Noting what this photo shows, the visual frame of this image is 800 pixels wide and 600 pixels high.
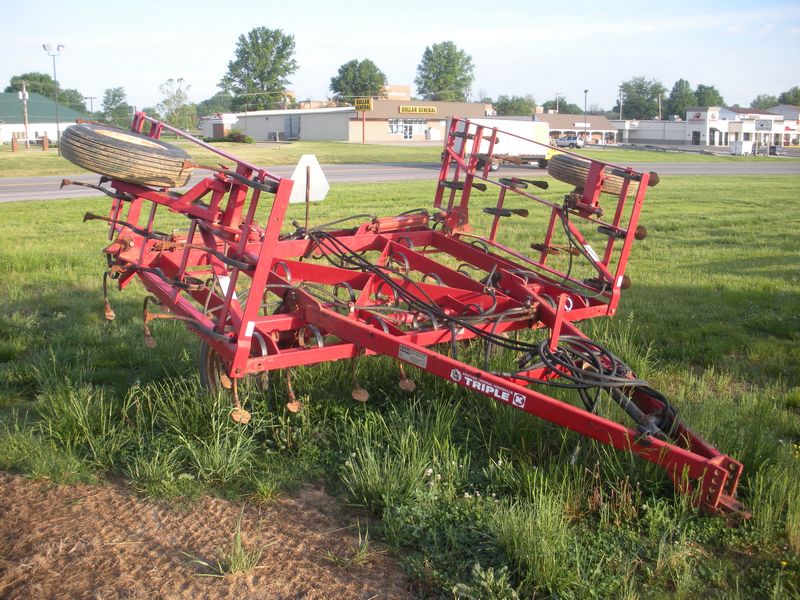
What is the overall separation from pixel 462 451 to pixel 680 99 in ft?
539

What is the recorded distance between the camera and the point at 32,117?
8000cm

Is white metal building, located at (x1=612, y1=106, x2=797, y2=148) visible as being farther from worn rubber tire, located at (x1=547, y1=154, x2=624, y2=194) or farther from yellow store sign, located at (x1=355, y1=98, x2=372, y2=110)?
worn rubber tire, located at (x1=547, y1=154, x2=624, y2=194)

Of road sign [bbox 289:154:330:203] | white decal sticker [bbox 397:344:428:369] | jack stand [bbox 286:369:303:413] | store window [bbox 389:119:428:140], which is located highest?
store window [bbox 389:119:428:140]

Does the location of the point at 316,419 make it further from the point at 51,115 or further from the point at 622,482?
the point at 51,115

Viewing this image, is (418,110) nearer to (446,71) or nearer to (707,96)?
(446,71)

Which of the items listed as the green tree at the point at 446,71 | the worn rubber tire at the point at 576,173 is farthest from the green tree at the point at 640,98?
the worn rubber tire at the point at 576,173

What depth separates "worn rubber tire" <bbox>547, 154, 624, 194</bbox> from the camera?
6.95 metres

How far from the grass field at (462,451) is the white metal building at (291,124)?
2784 inches

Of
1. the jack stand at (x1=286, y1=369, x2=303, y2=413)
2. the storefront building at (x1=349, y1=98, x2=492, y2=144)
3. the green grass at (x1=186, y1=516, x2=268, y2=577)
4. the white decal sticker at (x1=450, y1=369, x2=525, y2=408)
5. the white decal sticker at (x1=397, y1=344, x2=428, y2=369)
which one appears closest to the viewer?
the green grass at (x1=186, y1=516, x2=268, y2=577)

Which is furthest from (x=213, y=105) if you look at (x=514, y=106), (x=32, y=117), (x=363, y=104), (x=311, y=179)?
(x=311, y=179)

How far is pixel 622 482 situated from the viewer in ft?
13.7

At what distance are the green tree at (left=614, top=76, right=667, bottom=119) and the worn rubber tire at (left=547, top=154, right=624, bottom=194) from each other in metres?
147

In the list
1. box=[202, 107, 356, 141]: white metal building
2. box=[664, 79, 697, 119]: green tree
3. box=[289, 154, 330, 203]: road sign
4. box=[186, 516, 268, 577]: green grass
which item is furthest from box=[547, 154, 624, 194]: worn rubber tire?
box=[664, 79, 697, 119]: green tree

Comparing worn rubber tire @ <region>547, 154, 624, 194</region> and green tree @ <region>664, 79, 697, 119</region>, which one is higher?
green tree @ <region>664, 79, 697, 119</region>
